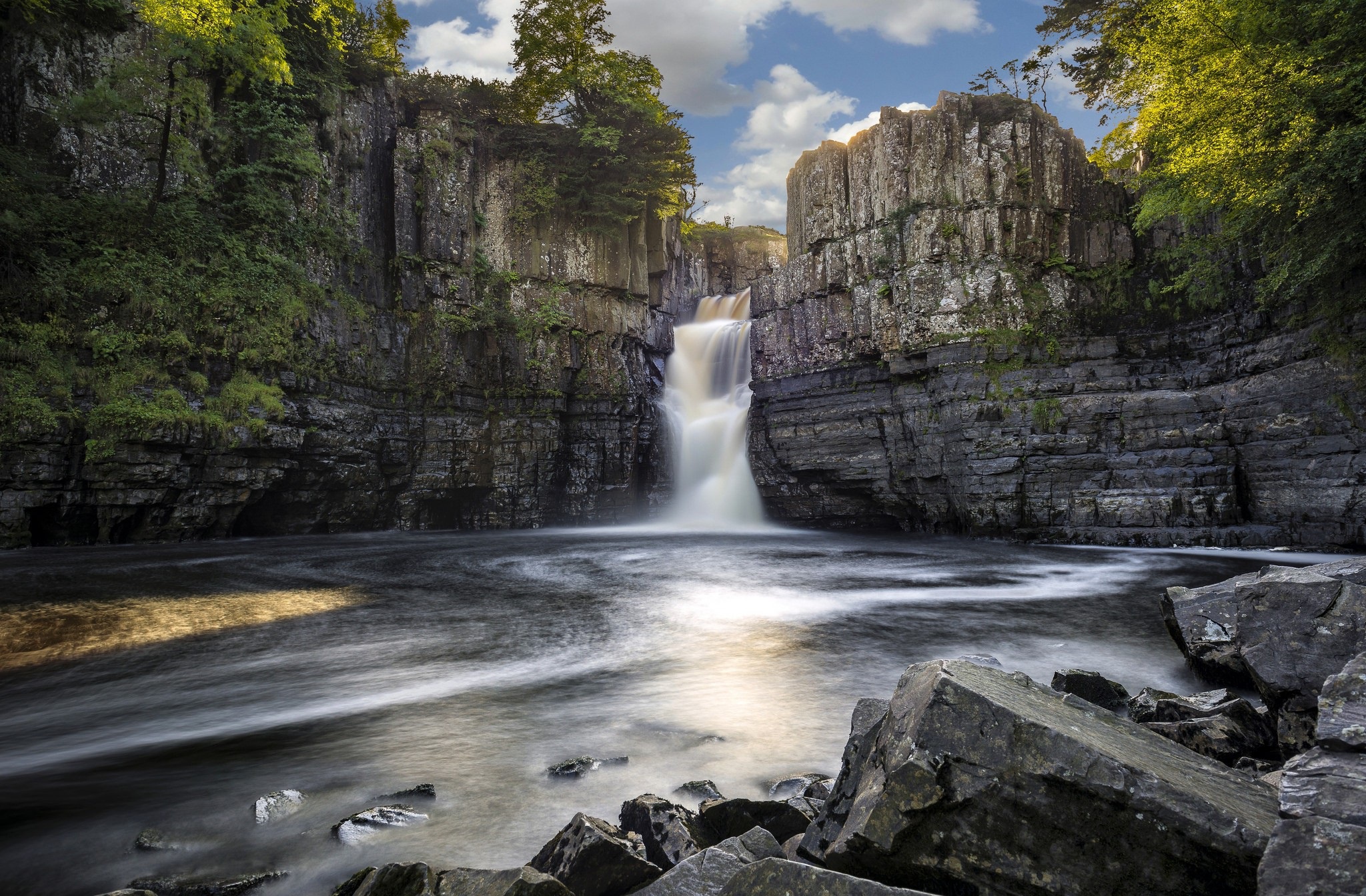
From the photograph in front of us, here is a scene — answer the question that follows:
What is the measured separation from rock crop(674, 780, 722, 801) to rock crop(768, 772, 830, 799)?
13.9 inches

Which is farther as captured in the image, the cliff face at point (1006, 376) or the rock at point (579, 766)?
the cliff face at point (1006, 376)

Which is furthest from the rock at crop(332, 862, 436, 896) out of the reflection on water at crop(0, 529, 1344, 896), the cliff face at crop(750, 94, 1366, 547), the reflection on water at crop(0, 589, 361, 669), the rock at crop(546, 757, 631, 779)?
the cliff face at crop(750, 94, 1366, 547)

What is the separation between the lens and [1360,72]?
1059cm

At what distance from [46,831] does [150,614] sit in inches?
268

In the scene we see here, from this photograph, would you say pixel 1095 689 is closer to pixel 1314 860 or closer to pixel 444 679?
pixel 1314 860

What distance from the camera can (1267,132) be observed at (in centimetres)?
1198

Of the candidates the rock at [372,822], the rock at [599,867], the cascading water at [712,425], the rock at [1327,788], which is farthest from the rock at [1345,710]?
the cascading water at [712,425]

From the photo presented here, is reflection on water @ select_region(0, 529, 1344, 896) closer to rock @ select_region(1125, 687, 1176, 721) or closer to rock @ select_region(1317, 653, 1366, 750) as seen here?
rock @ select_region(1125, 687, 1176, 721)

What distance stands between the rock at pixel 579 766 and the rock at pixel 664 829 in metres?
1.00

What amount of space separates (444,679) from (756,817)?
4.53 meters

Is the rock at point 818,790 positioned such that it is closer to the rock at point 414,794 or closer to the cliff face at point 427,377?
the rock at point 414,794

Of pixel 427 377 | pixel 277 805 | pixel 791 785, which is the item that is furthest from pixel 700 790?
pixel 427 377

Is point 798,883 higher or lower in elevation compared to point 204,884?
higher

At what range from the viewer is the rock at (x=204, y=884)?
10.4ft
